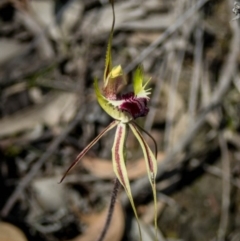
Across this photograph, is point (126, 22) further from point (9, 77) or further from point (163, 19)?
point (9, 77)

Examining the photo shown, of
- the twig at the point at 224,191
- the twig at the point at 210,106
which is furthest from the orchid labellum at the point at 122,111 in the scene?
the twig at the point at 224,191

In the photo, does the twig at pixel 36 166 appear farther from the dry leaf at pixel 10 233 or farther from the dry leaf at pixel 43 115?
the dry leaf at pixel 10 233

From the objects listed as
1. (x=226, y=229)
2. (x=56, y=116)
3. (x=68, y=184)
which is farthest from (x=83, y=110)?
(x=226, y=229)

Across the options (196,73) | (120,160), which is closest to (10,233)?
(120,160)

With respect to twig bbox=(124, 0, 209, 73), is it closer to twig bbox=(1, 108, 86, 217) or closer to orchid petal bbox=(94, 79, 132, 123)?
twig bbox=(1, 108, 86, 217)

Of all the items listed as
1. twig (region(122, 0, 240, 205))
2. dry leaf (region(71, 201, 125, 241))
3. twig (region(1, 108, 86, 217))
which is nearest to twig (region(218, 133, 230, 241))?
twig (region(122, 0, 240, 205))
